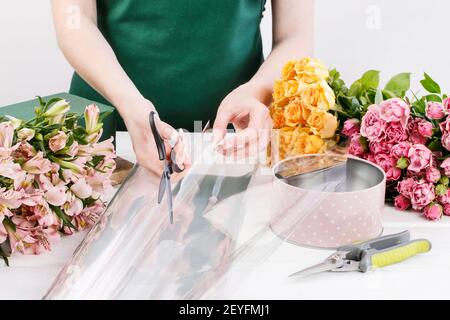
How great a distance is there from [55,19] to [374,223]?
24.8 inches

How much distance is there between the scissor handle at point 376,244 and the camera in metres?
0.61

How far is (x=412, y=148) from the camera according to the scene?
2.32ft

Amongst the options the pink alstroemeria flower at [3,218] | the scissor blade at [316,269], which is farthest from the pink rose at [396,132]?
the pink alstroemeria flower at [3,218]

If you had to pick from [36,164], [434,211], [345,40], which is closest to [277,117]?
[434,211]

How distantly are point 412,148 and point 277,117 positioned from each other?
0.20 metres

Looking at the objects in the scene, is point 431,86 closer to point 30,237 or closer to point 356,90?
point 356,90

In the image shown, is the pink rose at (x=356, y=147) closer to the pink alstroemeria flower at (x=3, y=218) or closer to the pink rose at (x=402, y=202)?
the pink rose at (x=402, y=202)

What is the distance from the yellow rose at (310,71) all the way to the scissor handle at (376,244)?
0.25 meters

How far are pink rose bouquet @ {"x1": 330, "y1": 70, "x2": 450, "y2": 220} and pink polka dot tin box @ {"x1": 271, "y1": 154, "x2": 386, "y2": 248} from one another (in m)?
0.05

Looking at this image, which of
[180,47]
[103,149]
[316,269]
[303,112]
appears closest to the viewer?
[316,269]

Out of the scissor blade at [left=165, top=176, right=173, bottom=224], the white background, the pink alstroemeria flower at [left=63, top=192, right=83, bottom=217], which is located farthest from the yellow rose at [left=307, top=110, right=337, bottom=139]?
the white background

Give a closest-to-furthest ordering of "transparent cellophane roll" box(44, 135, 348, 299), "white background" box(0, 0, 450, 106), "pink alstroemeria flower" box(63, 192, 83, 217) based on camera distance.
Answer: "transparent cellophane roll" box(44, 135, 348, 299) < "pink alstroemeria flower" box(63, 192, 83, 217) < "white background" box(0, 0, 450, 106)

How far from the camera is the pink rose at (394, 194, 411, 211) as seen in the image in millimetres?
742

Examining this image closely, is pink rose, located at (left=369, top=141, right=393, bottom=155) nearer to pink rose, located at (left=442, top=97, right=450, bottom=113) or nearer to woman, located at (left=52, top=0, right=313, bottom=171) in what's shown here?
pink rose, located at (left=442, top=97, right=450, bottom=113)
